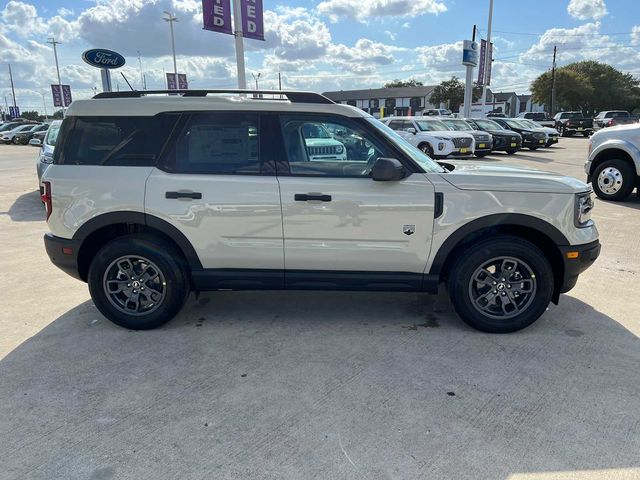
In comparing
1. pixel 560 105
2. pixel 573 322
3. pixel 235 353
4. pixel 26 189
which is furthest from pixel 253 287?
pixel 560 105

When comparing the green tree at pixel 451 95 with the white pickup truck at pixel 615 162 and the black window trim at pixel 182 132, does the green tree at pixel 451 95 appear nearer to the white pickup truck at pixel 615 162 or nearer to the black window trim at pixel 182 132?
the white pickup truck at pixel 615 162

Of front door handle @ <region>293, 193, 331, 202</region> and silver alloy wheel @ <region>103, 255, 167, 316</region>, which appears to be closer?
front door handle @ <region>293, 193, 331, 202</region>

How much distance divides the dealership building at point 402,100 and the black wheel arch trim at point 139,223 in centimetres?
7863

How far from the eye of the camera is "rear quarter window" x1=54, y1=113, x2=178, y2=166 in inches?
150

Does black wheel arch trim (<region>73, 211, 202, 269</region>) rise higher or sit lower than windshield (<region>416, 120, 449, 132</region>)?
lower

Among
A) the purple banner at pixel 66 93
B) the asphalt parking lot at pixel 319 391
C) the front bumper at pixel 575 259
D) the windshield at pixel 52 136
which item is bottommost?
the asphalt parking lot at pixel 319 391

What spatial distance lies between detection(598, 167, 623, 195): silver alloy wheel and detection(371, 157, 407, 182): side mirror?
7476 millimetres

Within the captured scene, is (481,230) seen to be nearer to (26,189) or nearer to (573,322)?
(573,322)

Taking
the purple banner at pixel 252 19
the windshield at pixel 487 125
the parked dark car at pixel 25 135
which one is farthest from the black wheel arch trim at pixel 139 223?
the parked dark car at pixel 25 135

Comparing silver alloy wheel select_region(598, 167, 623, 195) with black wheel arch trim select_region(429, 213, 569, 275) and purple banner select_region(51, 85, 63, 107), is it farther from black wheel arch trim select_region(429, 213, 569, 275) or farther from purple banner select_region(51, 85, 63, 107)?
purple banner select_region(51, 85, 63, 107)

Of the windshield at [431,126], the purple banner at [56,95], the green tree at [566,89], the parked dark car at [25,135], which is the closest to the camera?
the windshield at [431,126]

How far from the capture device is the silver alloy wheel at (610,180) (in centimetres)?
909

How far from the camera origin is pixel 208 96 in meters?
3.87

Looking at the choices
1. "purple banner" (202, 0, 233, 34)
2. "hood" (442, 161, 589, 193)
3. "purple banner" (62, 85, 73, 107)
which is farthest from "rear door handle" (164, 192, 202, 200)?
"purple banner" (62, 85, 73, 107)
